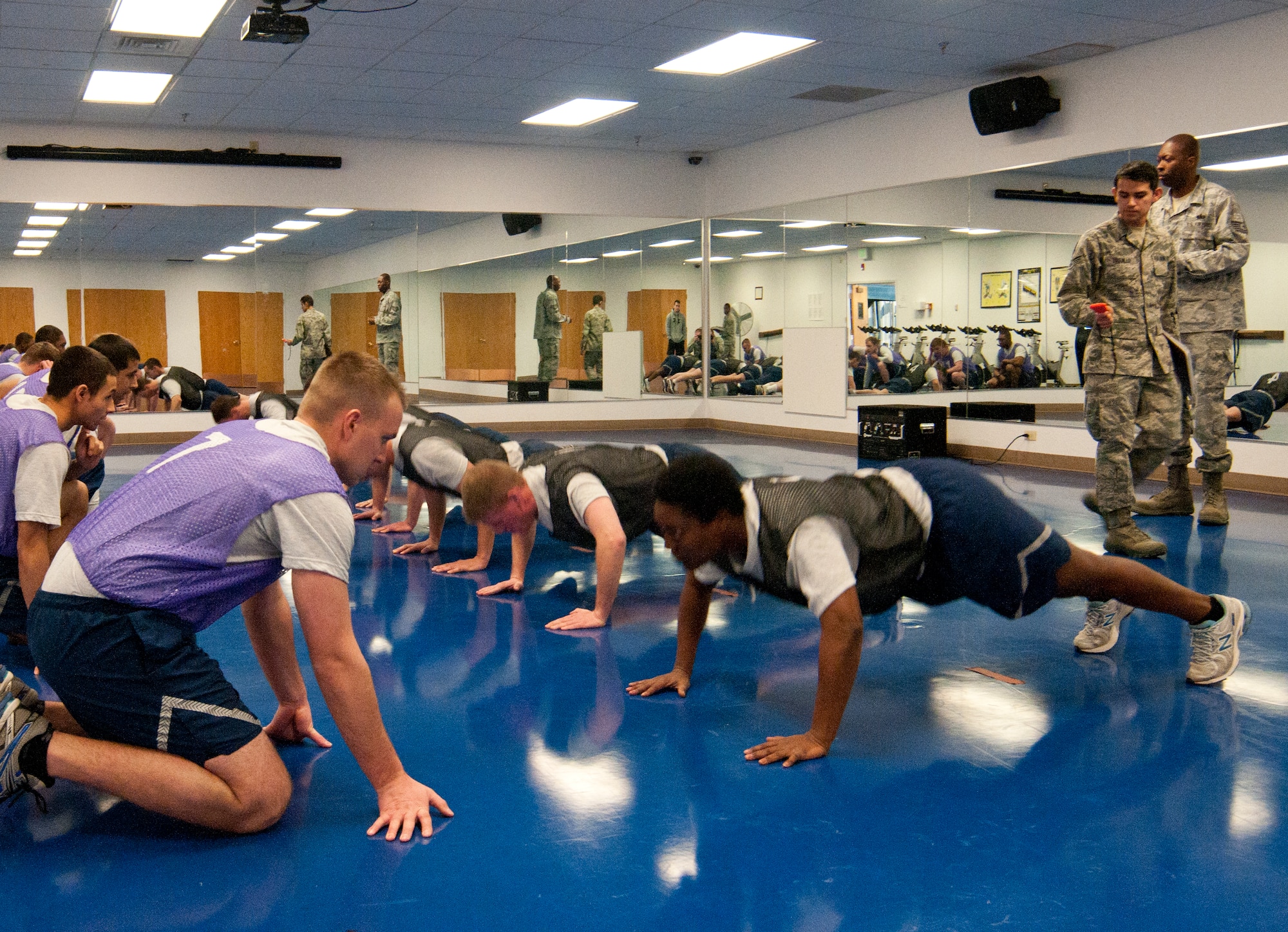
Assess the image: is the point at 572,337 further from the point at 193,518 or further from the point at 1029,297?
the point at 193,518

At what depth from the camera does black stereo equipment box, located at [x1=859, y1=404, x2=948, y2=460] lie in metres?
9.10

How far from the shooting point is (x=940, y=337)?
11.3 metres

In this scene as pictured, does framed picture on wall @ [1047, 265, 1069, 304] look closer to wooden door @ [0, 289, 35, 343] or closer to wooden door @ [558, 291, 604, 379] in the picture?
wooden door @ [558, 291, 604, 379]

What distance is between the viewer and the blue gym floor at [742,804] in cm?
194

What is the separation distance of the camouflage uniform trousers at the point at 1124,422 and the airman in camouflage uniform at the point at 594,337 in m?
9.09

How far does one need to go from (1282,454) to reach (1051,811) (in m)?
5.91

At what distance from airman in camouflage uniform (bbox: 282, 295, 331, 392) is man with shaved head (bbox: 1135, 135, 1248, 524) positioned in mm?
9890

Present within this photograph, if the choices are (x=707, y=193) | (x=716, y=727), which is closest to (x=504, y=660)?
(x=716, y=727)

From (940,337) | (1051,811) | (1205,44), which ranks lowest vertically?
(1051,811)

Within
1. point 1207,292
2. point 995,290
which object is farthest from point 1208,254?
point 995,290

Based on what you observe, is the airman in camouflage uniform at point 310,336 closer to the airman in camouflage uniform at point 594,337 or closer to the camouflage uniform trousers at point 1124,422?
the airman in camouflage uniform at point 594,337

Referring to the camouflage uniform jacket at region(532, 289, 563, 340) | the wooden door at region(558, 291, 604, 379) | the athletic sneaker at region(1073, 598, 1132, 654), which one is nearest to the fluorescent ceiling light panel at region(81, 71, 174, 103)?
the camouflage uniform jacket at region(532, 289, 563, 340)

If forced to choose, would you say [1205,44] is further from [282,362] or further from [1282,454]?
[282,362]

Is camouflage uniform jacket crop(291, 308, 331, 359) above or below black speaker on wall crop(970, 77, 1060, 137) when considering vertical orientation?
below
